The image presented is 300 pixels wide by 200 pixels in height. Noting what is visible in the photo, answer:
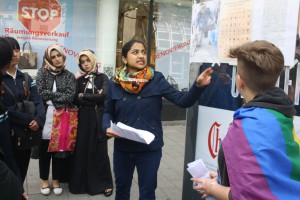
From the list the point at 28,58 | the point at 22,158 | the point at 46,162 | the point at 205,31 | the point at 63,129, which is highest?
the point at 205,31

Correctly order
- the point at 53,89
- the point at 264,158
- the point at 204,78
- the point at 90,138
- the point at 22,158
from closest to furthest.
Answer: the point at 264,158 < the point at 204,78 < the point at 22,158 < the point at 53,89 < the point at 90,138

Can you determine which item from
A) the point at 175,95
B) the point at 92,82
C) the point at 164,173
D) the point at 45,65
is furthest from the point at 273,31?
the point at 164,173

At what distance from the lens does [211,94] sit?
2986 mm

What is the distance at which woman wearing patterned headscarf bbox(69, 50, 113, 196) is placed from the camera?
4375 millimetres

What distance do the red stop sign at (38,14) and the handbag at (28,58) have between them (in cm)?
44

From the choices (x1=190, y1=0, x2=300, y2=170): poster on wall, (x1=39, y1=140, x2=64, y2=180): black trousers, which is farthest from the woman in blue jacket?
(x1=39, y1=140, x2=64, y2=180): black trousers

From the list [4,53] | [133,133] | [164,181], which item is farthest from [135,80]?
[164,181]

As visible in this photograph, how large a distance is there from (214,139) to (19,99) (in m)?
1.90

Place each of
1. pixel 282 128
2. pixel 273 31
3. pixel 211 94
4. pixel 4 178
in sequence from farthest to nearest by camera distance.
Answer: pixel 211 94 < pixel 273 31 < pixel 4 178 < pixel 282 128

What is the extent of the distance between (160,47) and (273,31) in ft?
22.3

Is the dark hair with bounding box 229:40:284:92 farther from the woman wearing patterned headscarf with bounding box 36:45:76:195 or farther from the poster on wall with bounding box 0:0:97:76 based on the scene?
the poster on wall with bounding box 0:0:97:76

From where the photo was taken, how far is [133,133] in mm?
2848

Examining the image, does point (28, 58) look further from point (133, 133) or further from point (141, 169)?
point (133, 133)

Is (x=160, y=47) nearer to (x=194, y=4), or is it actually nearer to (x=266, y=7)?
(x=194, y=4)
